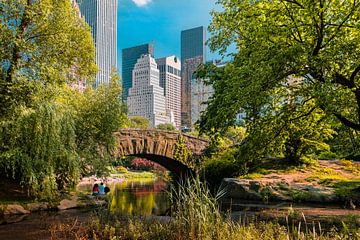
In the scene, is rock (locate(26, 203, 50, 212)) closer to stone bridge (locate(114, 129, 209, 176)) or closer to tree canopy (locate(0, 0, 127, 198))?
tree canopy (locate(0, 0, 127, 198))

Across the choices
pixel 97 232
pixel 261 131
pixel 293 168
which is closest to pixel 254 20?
pixel 261 131

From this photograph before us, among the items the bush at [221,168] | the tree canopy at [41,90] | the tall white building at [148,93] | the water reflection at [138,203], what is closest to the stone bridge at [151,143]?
the bush at [221,168]

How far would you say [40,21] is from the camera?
14.8 m

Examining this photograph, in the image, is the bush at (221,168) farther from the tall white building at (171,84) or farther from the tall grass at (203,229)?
the tall white building at (171,84)

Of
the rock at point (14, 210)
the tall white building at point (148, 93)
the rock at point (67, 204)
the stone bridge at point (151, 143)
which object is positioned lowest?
the rock at point (67, 204)

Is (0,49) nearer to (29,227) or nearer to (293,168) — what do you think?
(29,227)

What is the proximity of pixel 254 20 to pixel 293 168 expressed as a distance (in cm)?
1162

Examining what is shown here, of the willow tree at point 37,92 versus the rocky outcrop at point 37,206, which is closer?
the willow tree at point 37,92

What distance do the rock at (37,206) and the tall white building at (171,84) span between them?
121 metres

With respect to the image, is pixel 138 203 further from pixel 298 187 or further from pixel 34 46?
pixel 34 46

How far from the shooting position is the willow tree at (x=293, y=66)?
8.92 m

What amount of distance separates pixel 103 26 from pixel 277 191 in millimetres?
148041

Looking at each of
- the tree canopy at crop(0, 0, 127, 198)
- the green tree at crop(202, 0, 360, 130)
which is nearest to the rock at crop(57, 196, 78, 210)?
the tree canopy at crop(0, 0, 127, 198)

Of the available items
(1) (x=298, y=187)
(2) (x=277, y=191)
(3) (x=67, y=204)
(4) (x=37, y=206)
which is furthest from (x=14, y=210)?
(1) (x=298, y=187)
